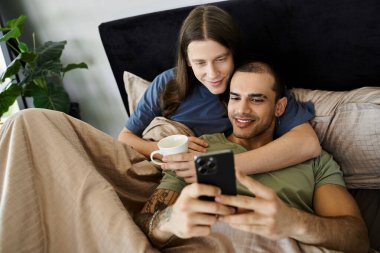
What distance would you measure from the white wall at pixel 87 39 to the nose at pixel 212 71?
0.77 m

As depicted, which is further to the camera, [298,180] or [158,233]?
[298,180]

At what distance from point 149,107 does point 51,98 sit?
3.36 ft

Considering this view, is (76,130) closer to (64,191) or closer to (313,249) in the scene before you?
(64,191)

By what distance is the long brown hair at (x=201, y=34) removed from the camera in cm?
124

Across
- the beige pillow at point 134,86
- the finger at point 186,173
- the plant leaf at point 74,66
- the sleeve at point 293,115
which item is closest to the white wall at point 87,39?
the plant leaf at point 74,66

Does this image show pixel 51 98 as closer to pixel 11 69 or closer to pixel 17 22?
pixel 11 69

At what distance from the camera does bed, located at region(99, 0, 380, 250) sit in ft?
3.91

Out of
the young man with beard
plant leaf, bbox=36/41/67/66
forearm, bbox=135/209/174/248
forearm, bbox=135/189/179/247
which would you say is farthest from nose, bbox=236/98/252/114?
plant leaf, bbox=36/41/67/66

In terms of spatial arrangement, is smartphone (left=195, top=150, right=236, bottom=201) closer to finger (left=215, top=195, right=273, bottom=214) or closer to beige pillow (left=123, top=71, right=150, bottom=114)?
finger (left=215, top=195, right=273, bottom=214)

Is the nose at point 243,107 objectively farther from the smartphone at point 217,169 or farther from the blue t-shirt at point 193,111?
the smartphone at point 217,169

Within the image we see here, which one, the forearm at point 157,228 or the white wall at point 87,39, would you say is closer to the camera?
the forearm at point 157,228

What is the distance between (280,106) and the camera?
A: 1.28 meters

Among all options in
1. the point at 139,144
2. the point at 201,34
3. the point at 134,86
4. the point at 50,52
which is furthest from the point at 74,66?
the point at 201,34

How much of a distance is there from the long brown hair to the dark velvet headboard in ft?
0.45
